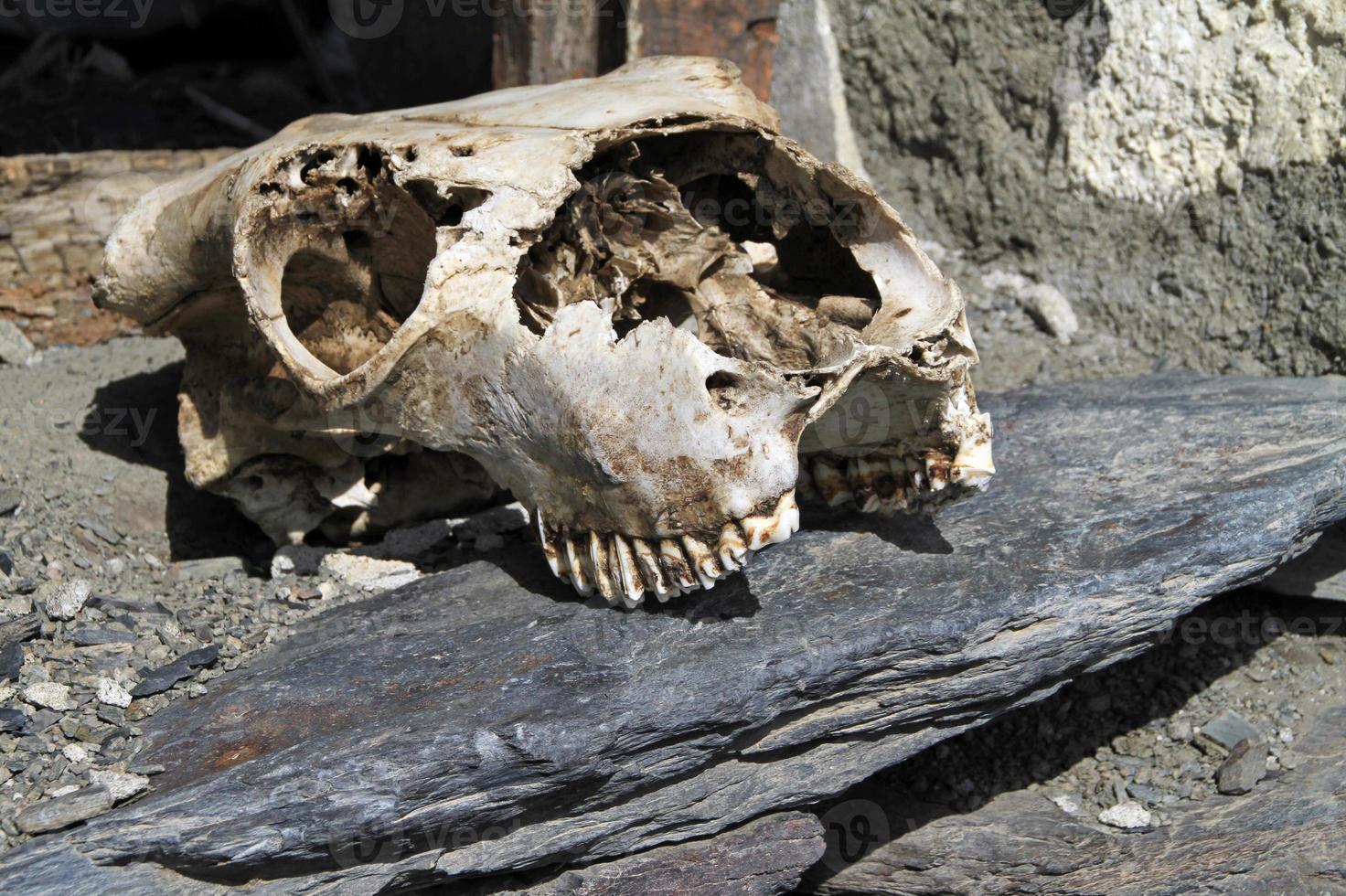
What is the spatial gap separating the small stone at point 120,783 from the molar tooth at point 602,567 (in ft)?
3.17

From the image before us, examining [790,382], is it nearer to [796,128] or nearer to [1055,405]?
[1055,405]

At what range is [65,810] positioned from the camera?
2305 mm

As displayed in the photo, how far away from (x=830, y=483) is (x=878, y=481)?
0.44ft

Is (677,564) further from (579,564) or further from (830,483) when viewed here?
(830,483)

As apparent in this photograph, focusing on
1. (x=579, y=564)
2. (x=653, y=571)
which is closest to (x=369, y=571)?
(x=579, y=564)

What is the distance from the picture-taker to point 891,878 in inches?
122

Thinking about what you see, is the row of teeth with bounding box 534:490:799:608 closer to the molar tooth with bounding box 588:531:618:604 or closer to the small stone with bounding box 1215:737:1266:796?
the molar tooth with bounding box 588:531:618:604

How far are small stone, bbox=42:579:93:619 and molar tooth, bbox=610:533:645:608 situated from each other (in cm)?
122

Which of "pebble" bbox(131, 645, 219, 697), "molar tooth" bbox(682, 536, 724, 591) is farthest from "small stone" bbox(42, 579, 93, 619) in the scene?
"molar tooth" bbox(682, 536, 724, 591)

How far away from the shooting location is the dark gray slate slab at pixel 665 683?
2404 millimetres

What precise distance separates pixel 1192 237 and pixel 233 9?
4553mm

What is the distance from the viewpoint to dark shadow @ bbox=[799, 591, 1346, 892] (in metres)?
3.21

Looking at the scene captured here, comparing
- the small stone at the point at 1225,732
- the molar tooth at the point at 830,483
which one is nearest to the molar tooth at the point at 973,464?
the molar tooth at the point at 830,483

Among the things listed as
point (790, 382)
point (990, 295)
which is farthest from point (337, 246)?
point (990, 295)
